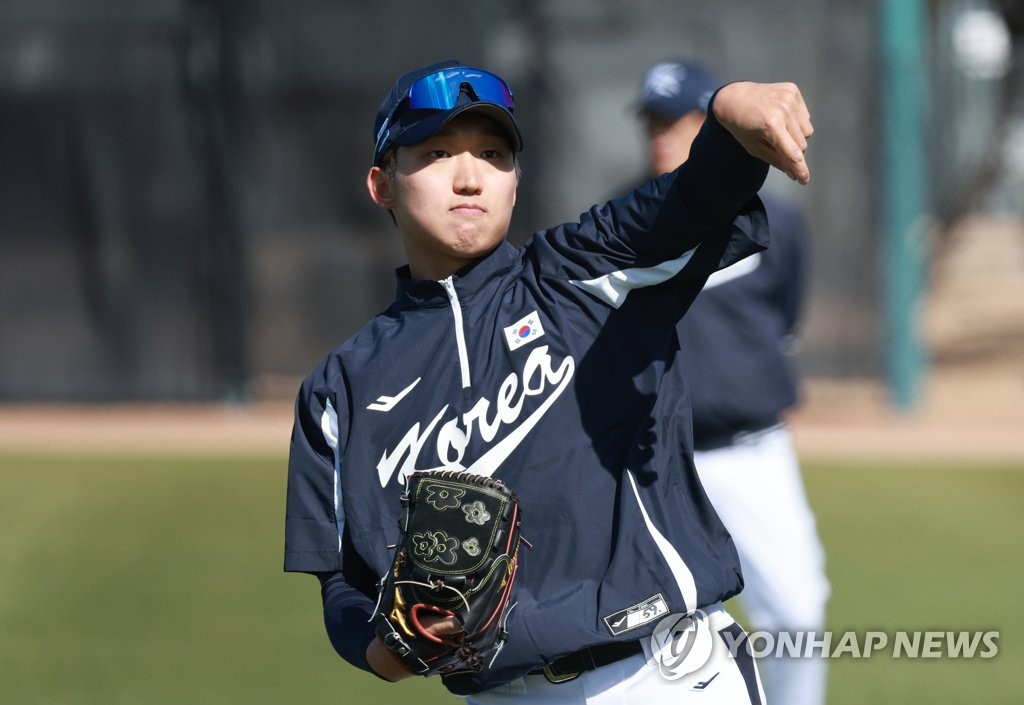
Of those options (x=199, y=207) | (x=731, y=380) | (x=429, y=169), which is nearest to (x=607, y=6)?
(x=199, y=207)

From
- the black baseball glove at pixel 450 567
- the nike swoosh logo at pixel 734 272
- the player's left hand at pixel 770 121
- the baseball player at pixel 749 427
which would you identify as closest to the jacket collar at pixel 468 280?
the black baseball glove at pixel 450 567

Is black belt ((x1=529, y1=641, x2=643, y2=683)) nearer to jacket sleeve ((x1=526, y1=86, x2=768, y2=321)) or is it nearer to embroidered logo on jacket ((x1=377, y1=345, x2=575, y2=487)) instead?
embroidered logo on jacket ((x1=377, y1=345, x2=575, y2=487))

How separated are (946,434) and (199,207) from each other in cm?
610

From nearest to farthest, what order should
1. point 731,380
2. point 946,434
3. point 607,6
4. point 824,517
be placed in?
point 731,380 < point 824,517 < point 946,434 < point 607,6

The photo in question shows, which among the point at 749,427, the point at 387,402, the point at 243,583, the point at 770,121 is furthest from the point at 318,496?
the point at 243,583

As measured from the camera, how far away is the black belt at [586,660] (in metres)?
2.42

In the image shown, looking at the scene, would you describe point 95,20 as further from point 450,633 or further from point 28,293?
point 450,633

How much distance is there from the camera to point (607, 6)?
35.9 ft

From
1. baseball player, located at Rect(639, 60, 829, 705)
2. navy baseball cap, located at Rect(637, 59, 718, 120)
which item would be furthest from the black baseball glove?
navy baseball cap, located at Rect(637, 59, 718, 120)

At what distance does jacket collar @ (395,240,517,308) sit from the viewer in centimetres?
259

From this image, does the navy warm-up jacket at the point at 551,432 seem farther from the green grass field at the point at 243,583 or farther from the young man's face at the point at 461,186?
the green grass field at the point at 243,583

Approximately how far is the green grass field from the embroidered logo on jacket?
296 cm

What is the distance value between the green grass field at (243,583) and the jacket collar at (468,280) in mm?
2954

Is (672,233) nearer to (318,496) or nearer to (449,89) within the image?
(449,89)
